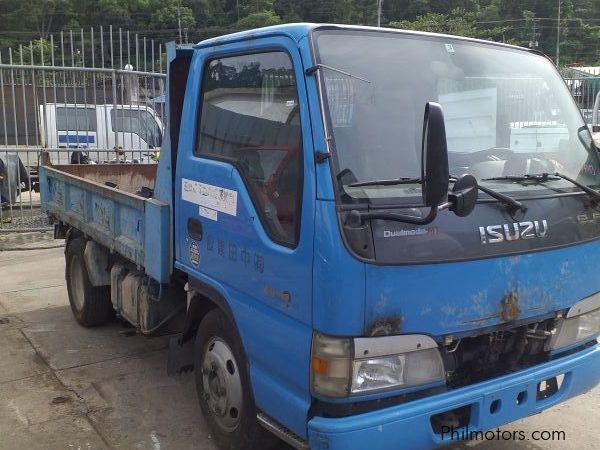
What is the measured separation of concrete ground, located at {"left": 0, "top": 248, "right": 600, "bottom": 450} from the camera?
3.49 m

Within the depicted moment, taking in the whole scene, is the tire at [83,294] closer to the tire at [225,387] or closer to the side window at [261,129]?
the tire at [225,387]

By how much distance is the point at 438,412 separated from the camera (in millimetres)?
2414

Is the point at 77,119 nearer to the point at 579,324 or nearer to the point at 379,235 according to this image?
the point at 379,235

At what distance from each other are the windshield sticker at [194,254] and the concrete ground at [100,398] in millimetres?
1063

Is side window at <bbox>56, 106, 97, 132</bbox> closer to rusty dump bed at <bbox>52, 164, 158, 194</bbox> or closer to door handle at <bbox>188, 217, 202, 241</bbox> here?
rusty dump bed at <bbox>52, 164, 158, 194</bbox>

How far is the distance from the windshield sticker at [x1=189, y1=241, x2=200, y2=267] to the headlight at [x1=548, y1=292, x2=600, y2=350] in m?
1.84

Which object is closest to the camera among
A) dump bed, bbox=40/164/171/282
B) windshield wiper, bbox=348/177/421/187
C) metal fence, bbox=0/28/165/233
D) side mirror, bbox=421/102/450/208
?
side mirror, bbox=421/102/450/208

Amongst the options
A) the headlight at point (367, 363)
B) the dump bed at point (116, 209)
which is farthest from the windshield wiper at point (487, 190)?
the dump bed at point (116, 209)

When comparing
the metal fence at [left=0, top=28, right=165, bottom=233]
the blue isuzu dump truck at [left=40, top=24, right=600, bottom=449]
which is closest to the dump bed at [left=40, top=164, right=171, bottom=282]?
the blue isuzu dump truck at [left=40, top=24, right=600, bottom=449]

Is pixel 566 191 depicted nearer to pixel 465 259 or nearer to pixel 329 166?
pixel 465 259

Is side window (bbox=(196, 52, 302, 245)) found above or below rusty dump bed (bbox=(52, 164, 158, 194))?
above

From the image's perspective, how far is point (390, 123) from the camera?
2619 millimetres

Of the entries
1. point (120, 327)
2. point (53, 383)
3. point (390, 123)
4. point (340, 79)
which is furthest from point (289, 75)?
point (120, 327)

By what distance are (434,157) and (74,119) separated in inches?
377
